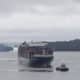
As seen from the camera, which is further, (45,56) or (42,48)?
(42,48)

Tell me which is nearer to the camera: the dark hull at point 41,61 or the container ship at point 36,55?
the dark hull at point 41,61

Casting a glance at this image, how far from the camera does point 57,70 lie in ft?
74.5

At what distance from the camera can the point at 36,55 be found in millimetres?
24750

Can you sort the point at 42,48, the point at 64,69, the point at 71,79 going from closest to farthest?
the point at 71,79
the point at 64,69
the point at 42,48

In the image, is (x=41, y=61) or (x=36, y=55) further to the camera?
(x=36, y=55)

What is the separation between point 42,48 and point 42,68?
1.83 m

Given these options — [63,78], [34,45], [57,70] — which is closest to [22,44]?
[34,45]

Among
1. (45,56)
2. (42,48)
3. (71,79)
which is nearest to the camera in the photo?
(71,79)

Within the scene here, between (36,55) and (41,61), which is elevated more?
(36,55)

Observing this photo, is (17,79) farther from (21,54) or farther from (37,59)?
(21,54)

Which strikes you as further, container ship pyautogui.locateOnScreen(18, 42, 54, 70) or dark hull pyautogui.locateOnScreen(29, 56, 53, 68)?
container ship pyautogui.locateOnScreen(18, 42, 54, 70)

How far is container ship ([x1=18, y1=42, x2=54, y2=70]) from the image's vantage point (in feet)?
80.2

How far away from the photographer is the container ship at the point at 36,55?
2445cm

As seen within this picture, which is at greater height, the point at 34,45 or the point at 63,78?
the point at 34,45
